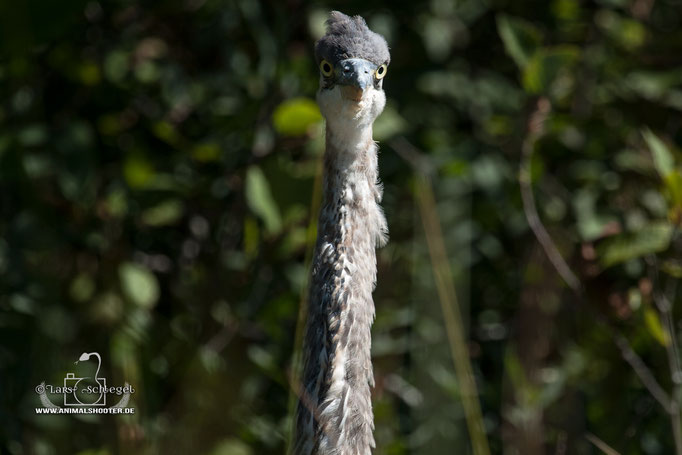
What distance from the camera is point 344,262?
1.64 meters

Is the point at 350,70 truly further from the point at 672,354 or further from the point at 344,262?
the point at 672,354

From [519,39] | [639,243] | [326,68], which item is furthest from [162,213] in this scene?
[639,243]

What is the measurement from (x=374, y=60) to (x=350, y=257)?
42 centimetres

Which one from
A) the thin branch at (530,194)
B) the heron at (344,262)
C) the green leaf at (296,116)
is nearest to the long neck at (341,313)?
the heron at (344,262)

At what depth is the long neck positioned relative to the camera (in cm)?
161

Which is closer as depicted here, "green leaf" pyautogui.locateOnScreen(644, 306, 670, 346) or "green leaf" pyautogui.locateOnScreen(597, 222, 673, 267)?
"green leaf" pyautogui.locateOnScreen(644, 306, 670, 346)

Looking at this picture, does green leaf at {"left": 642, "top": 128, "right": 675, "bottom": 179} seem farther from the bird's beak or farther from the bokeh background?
the bird's beak

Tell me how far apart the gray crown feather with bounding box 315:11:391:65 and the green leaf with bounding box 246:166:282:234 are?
1.67ft

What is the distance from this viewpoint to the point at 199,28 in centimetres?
267

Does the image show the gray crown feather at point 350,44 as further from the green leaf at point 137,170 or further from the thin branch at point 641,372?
the thin branch at point 641,372

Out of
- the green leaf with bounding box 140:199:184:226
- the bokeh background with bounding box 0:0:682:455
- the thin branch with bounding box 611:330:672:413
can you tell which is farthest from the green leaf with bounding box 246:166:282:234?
the thin branch with bounding box 611:330:672:413

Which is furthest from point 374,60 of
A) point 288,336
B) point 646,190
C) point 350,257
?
point 646,190

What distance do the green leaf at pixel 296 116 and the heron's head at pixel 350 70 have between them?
0.30 metres

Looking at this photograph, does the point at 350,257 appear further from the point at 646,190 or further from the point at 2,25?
the point at 646,190
